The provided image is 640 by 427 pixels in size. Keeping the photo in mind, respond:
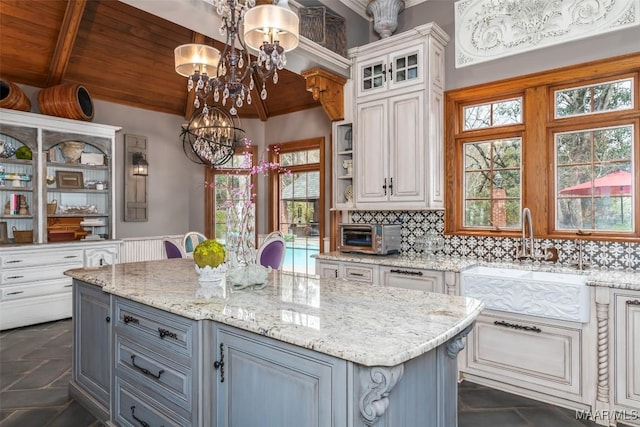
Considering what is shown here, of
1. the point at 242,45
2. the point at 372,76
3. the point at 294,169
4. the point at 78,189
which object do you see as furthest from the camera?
the point at 294,169

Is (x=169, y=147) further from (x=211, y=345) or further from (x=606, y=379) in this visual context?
(x=606, y=379)

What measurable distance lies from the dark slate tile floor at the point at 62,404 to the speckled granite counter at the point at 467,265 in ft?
2.94

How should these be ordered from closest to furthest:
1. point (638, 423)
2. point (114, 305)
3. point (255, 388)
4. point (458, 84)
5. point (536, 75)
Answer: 1. point (255, 388)
2. point (114, 305)
3. point (638, 423)
4. point (536, 75)
5. point (458, 84)

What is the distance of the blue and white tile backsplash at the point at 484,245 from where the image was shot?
2941mm

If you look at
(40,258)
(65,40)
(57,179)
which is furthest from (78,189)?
(65,40)

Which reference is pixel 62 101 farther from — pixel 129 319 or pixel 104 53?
pixel 129 319

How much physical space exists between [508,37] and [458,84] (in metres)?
0.56

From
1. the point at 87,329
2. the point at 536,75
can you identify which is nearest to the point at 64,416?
the point at 87,329

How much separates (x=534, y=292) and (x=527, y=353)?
44 centimetres

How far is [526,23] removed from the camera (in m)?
3.37

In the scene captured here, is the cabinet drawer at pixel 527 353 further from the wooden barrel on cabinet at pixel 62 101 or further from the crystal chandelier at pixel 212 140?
the wooden barrel on cabinet at pixel 62 101

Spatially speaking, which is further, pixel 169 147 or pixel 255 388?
pixel 169 147

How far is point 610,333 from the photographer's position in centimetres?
244

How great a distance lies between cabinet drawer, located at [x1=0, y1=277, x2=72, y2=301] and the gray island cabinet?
2630 mm
